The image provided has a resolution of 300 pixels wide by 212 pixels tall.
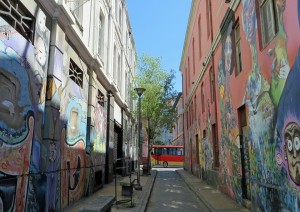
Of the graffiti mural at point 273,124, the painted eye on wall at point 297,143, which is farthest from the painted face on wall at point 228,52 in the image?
the painted eye on wall at point 297,143

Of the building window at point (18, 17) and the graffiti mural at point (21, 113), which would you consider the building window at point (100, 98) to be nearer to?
the graffiti mural at point (21, 113)

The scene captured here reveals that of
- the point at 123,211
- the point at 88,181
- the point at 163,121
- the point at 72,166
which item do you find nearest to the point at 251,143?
the point at 123,211

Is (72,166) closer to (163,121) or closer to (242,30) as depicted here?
(242,30)

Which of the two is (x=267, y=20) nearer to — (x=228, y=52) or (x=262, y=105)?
(x=262, y=105)

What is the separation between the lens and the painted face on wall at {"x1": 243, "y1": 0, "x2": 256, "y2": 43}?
8.69 m

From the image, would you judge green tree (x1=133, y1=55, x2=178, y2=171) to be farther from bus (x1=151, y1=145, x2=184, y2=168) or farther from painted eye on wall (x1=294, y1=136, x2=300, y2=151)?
painted eye on wall (x1=294, y1=136, x2=300, y2=151)

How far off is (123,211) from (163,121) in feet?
68.7

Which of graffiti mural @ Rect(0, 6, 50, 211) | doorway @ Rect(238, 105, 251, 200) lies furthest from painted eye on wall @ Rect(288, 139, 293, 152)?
graffiti mural @ Rect(0, 6, 50, 211)

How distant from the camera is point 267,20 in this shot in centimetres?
774

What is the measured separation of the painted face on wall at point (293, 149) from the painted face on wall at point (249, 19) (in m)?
3.54

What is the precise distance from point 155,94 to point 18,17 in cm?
2181

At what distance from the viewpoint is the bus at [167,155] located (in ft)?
141

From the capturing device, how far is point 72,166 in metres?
10.5

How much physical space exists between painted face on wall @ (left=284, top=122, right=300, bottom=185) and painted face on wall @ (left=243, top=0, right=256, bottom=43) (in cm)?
354
